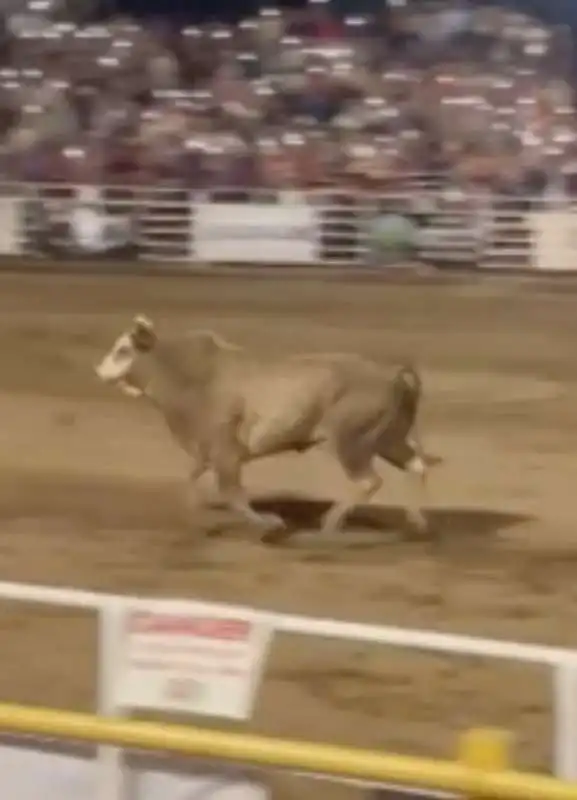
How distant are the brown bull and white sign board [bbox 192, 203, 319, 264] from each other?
667mm

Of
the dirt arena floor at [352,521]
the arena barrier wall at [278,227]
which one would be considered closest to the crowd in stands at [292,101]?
the arena barrier wall at [278,227]

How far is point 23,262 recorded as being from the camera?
1.88 m

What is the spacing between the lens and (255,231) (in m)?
1.83

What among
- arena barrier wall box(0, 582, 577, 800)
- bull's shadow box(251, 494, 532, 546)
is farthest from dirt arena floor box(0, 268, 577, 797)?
arena barrier wall box(0, 582, 577, 800)

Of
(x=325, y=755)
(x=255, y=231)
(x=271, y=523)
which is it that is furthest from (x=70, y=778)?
(x=255, y=231)

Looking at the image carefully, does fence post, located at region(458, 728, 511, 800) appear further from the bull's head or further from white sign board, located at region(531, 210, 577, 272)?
white sign board, located at region(531, 210, 577, 272)

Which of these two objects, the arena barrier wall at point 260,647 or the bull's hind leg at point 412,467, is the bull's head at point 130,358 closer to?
the bull's hind leg at point 412,467

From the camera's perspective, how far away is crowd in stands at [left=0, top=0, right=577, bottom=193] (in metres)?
1.60

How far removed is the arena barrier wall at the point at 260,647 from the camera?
684 mm

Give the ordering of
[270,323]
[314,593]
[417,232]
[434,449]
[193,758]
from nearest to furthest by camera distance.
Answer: [193,758] → [314,593] → [434,449] → [270,323] → [417,232]

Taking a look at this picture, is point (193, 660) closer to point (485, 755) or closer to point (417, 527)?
point (485, 755)

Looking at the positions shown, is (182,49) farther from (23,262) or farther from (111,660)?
(111,660)

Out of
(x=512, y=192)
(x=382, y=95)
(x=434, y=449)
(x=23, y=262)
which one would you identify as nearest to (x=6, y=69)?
(x=23, y=262)

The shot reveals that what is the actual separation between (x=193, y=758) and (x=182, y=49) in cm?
108
